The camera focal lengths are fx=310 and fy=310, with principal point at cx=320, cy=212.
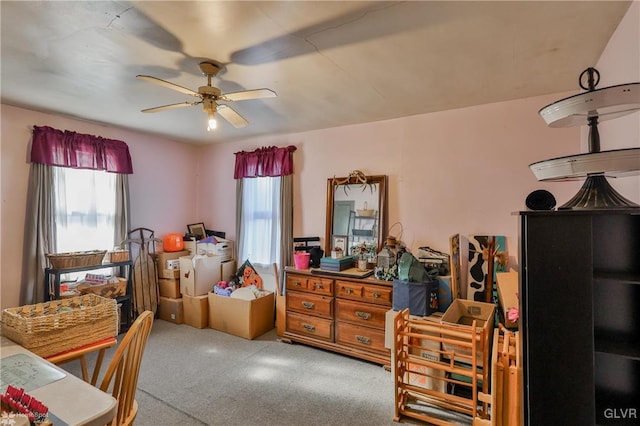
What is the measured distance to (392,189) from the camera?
11.1 feet

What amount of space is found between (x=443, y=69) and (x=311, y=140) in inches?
77.4

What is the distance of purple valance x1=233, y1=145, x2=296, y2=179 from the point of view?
3975 mm

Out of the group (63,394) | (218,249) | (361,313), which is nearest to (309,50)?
(63,394)

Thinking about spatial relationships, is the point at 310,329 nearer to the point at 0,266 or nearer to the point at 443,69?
the point at 443,69

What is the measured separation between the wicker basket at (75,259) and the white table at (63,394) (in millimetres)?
2062

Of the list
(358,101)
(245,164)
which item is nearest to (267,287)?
(245,164)

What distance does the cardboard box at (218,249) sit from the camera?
171 inches

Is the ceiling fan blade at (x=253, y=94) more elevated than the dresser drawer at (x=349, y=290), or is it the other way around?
the ceiling fan blade at (x=253, y=94)

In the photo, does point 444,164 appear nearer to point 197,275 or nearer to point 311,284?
point 311,284

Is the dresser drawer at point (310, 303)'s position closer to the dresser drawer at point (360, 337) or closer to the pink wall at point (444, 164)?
the dresser drawer at point (360, 337)

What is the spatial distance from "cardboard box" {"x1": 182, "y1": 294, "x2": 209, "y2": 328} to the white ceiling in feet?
7.62

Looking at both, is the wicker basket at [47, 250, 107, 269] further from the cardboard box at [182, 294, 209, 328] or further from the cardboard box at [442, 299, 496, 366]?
the cardboard box at [442, 299, 496, 366]

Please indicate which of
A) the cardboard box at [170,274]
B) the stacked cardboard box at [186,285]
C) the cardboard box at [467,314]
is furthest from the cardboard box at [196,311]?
the cardboard box at [467,314]

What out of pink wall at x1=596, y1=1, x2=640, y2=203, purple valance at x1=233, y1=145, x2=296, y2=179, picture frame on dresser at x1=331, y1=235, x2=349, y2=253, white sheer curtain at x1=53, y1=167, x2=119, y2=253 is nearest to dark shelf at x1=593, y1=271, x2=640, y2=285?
pink wall at x1=596, y1=1, x2=640, y2=203
